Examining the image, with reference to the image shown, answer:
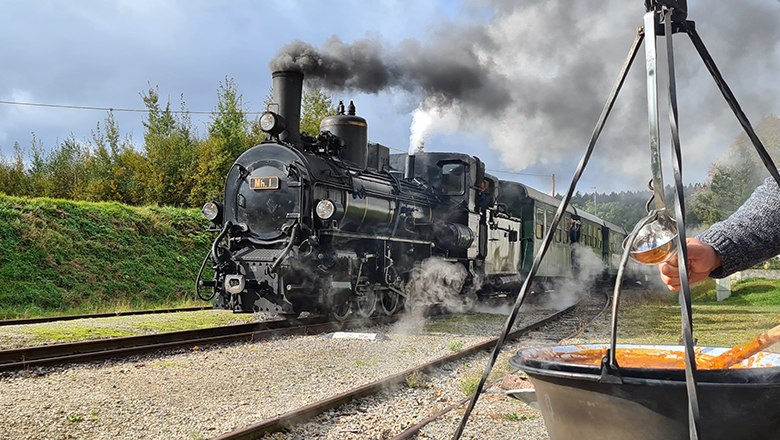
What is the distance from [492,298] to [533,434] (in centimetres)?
1098

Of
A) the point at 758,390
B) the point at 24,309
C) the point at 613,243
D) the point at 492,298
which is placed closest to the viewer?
the point at 758,390

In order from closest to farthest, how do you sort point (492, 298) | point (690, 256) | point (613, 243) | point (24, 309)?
point (690, 256) → point (24, 309) → point (492, 298) → point (613, 243)

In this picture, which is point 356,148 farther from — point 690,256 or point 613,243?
point 613,243

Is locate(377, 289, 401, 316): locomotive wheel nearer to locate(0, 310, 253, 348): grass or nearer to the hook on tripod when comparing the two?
locate(0, 310, 253, 348): grass

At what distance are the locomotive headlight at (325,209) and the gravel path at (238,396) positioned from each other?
6.70ft

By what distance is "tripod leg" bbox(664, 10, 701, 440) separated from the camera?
1625 mm

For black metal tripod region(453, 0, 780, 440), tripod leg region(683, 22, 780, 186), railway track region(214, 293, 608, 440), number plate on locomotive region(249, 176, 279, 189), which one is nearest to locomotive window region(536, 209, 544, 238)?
number plate on locomotive region(249, 176, 279, 189)

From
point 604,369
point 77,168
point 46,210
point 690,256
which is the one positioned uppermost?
point 77,168

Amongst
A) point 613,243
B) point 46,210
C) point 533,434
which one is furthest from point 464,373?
point 613,243

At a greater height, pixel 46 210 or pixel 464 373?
pixel 46 210

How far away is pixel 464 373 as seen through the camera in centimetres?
641

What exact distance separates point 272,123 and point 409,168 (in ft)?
12.5

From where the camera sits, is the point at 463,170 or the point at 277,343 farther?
the point at 463,170

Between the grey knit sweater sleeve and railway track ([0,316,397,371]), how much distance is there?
6277 mm
